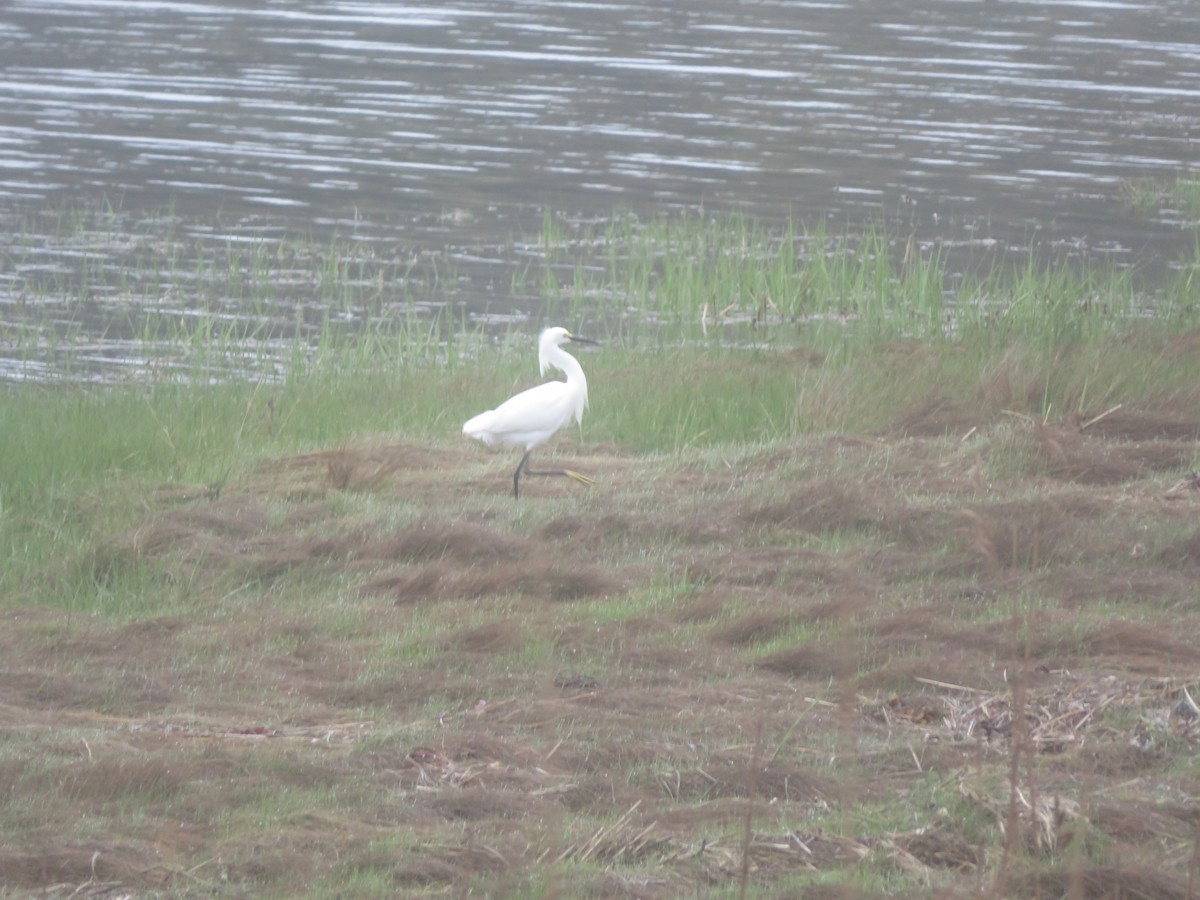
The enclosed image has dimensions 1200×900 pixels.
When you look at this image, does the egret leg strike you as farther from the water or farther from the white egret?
the water

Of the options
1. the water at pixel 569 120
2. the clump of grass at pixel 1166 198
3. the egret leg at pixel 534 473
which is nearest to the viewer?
the egret leg at pixel 534 473

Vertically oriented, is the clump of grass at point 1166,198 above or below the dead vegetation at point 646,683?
below

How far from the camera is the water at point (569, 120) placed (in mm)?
16422

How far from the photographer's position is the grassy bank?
3797 mm

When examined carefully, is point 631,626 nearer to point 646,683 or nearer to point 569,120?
point 646,683

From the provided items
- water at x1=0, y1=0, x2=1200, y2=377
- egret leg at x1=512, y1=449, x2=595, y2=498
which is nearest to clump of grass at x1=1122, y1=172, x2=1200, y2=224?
water at x1=0, y1=0, x2=1200, y2=377

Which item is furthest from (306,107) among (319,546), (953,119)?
(319,546)

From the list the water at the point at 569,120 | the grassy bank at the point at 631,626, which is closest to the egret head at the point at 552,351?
the grassy bank at the point at 631,626

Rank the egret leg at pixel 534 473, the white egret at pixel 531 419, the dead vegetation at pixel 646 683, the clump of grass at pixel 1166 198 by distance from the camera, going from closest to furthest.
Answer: the dead vegetation at pixel 646 683
the egret leg at pixel 534 473
the white egret at pixel 531 419
the clump of grass at pixel 1166 198

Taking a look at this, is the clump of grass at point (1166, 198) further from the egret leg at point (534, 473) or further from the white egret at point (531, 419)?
the egret leg at point (534, 473)

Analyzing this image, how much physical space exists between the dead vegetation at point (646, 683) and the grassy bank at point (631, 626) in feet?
0.06

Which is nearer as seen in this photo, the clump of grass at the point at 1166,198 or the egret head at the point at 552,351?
the egret head at the point at 552,351

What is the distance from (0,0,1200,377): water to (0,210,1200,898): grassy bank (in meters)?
3.88

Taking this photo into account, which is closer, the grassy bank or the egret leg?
the grassy bank
